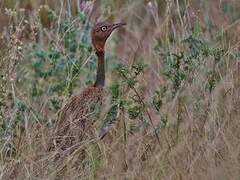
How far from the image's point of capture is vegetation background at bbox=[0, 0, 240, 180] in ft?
18.4

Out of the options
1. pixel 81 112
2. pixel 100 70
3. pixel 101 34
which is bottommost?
pixel 81 112

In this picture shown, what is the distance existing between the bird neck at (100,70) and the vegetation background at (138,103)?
116 mm

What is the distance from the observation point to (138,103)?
626cm

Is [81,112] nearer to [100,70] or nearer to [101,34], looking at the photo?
[100,70]

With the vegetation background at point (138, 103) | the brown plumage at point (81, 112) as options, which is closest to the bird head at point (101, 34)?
the brown plumage at point (81, 112)

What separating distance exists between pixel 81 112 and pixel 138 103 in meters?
0.38

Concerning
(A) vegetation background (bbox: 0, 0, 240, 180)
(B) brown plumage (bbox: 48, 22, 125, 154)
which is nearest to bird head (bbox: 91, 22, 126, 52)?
(B) brown plumage (bbox: 48, 22, 125, 154)

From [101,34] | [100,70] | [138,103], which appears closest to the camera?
[138,103]

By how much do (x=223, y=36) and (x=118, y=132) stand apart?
41.5 inches

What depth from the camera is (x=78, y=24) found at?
24.7 ft

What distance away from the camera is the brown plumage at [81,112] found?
6094 mm

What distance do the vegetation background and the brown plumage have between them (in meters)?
0.09

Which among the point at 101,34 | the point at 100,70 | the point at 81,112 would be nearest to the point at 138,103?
the point at 81,112

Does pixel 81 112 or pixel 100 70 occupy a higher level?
pixel 100 70
